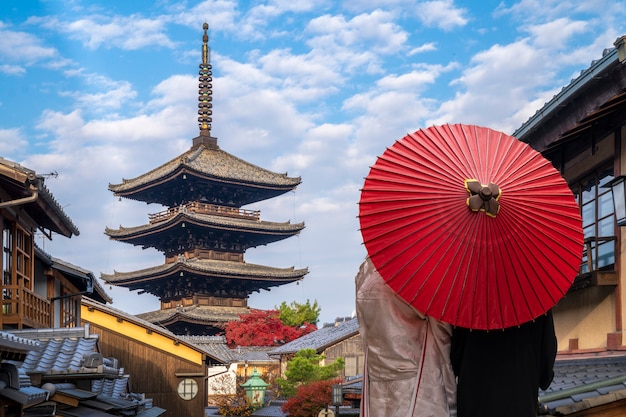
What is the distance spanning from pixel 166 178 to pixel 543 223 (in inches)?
1654

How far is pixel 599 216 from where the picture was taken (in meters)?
9.09

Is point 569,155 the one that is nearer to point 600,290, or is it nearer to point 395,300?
point 600,290

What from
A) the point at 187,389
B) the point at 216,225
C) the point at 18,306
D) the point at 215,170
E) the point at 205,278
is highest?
the point at 215,170

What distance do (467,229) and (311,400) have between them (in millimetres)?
26236

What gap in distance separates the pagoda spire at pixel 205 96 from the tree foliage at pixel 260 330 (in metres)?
10.2

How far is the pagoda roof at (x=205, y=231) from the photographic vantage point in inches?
1697

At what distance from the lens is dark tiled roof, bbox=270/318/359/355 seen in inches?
1467

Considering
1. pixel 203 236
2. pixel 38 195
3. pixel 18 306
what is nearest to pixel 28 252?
pixel 18 306

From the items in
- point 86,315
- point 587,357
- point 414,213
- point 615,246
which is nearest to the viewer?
point 414,213

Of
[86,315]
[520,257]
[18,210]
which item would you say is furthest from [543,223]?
[86,315]

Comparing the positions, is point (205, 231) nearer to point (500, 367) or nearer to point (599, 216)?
point (599, 216)

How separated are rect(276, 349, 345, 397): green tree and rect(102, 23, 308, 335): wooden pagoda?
9.17 meters

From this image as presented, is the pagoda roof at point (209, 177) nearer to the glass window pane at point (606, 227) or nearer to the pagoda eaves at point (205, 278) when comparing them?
the pagoda eaves at point (205, 278)

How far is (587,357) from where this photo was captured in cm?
913
